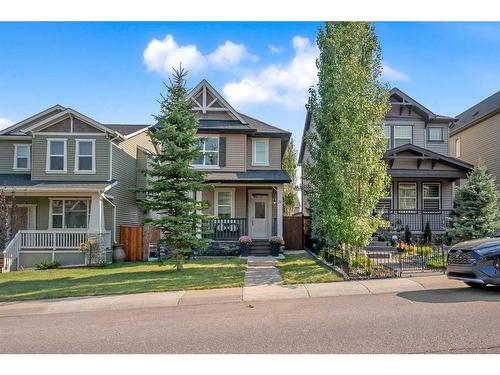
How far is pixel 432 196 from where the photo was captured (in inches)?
844

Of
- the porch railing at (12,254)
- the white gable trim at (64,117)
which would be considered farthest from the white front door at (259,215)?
the porch railing at (12,254)

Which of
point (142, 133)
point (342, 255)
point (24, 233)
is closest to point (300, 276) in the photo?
point (342, 255)

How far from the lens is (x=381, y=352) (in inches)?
210

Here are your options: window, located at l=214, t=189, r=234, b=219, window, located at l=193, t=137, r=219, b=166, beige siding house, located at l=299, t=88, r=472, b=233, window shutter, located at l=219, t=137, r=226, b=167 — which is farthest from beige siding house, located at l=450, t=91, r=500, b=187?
window, located at l=193, t=137, r=219, b=166

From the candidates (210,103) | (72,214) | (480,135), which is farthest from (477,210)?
(72,214)

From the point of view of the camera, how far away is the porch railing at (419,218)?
2031 centimetres

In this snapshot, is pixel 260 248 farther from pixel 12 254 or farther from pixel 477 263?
pixel 12 254

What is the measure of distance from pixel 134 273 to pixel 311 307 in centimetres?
789

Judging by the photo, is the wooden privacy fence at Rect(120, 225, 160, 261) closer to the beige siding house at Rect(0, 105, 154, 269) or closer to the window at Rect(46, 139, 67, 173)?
the beige siding house at Rect(0, 105, 154, 269)

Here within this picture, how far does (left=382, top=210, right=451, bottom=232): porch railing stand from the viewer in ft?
66.6

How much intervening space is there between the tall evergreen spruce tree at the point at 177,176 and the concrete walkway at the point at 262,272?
2.18 m

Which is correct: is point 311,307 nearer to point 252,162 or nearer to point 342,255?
point 342,255

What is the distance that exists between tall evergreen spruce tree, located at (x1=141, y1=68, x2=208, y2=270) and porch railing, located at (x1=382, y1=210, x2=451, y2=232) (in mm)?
11191

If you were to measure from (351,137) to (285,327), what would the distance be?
7.77 meters
